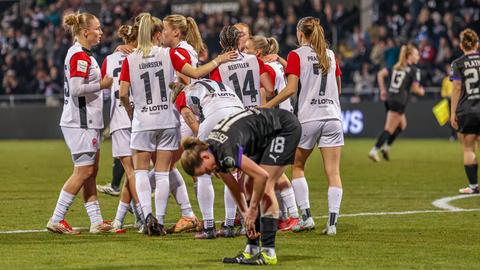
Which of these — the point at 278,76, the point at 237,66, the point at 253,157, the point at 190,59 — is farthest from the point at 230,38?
the point at 253,157

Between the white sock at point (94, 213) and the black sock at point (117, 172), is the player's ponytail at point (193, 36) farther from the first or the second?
the black sock at point (117, 172)

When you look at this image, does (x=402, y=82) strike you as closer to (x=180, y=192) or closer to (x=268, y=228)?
(x=180, y=192)

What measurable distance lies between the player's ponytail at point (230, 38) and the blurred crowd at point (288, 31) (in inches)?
790

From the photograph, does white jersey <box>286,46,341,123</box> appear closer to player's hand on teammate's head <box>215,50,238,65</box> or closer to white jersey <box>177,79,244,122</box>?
player's hand on teammate's head <box>215,50,238,65</box>

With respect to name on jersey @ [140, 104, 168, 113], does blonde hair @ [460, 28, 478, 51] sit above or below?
above

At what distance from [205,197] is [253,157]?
5.38 ft

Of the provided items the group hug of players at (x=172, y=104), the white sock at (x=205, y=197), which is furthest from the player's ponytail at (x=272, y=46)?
the white sock at (x=205, y=197)

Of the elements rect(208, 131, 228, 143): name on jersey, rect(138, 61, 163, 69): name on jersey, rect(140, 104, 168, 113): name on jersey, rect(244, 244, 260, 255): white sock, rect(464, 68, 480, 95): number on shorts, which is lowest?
rect(244, 244, 260, 255): white sock

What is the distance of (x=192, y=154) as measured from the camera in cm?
808

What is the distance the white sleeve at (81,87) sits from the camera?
429 inches

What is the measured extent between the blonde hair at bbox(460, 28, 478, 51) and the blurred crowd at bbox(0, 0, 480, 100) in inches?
597

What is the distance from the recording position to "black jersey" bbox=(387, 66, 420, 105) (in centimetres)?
2225

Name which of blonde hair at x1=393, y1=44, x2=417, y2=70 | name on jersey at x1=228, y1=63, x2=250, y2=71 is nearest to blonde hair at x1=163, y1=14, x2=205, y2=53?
name on jersey at x1=228, y1=63, x2=250, y2=71

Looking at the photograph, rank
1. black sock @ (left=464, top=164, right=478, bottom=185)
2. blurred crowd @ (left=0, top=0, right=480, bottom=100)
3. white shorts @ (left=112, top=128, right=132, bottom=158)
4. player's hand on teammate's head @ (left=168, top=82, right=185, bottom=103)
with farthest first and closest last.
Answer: blurred crowd @ (left=0, top=0, right=480, bottom=100), black sock @ (left=464, top=164, right=478, bottom=185), white shorts @ (left=112, top=128, right=132, bottom=158), player's hand on teammate's head @ (left=168, top=82, right=185, bottom=103)
